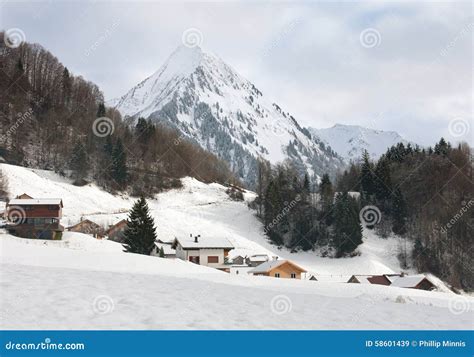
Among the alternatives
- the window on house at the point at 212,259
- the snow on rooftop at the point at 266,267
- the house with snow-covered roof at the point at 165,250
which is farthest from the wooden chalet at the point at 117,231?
the snow on rooftop at the point at 266,267

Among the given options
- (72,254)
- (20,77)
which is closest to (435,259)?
(72,254)

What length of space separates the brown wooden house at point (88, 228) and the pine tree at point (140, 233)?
45.6 feet

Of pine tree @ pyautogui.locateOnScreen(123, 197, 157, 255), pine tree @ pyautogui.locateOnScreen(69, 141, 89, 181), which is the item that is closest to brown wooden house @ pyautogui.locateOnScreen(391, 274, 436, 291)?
pine tree @ pyautogui.locateOnScreen(123, 197, 157, 255)

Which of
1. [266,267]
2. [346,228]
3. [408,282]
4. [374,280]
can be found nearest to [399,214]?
[346,228]

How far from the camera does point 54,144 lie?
3711 inches

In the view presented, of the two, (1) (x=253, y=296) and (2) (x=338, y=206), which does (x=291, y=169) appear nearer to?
(2) (x=338, y=206)

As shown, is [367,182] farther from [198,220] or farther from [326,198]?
[198,220]

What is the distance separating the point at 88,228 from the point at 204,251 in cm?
1713

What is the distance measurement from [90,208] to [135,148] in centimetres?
3264

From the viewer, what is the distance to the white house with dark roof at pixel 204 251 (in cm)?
6606

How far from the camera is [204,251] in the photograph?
220 feet

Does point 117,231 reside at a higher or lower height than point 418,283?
higher

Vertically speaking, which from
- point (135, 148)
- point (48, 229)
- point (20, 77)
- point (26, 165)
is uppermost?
point (20, 77)

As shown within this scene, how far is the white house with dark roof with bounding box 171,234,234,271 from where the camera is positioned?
217 ft
